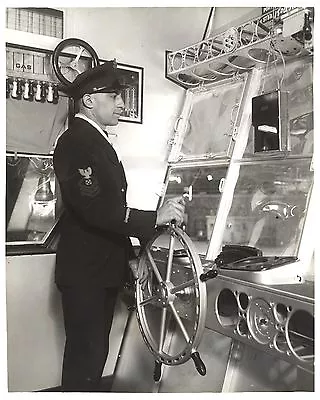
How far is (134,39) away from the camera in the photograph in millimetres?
1338

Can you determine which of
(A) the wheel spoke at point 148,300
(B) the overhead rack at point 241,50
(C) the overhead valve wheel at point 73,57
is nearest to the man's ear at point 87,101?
(C) the overhead valve wheel at point 73,57

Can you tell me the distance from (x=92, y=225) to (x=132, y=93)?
418 millimetres

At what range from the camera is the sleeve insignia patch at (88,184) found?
1.17 meters

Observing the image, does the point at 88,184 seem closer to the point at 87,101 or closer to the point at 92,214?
the point at 92,214

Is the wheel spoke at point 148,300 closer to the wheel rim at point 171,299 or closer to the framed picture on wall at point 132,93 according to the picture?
the wheel rim at point 171,299

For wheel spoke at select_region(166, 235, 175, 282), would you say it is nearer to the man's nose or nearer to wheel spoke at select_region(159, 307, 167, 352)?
wheel spoke at select_region(159, 307, 167, 352)

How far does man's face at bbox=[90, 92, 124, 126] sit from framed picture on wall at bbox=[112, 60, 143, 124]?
0.03 metres

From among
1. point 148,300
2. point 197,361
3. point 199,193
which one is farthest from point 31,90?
point 197,361

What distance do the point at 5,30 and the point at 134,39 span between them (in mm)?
367

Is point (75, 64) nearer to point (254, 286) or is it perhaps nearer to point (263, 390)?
point (254, 286)

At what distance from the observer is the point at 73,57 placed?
131cm
